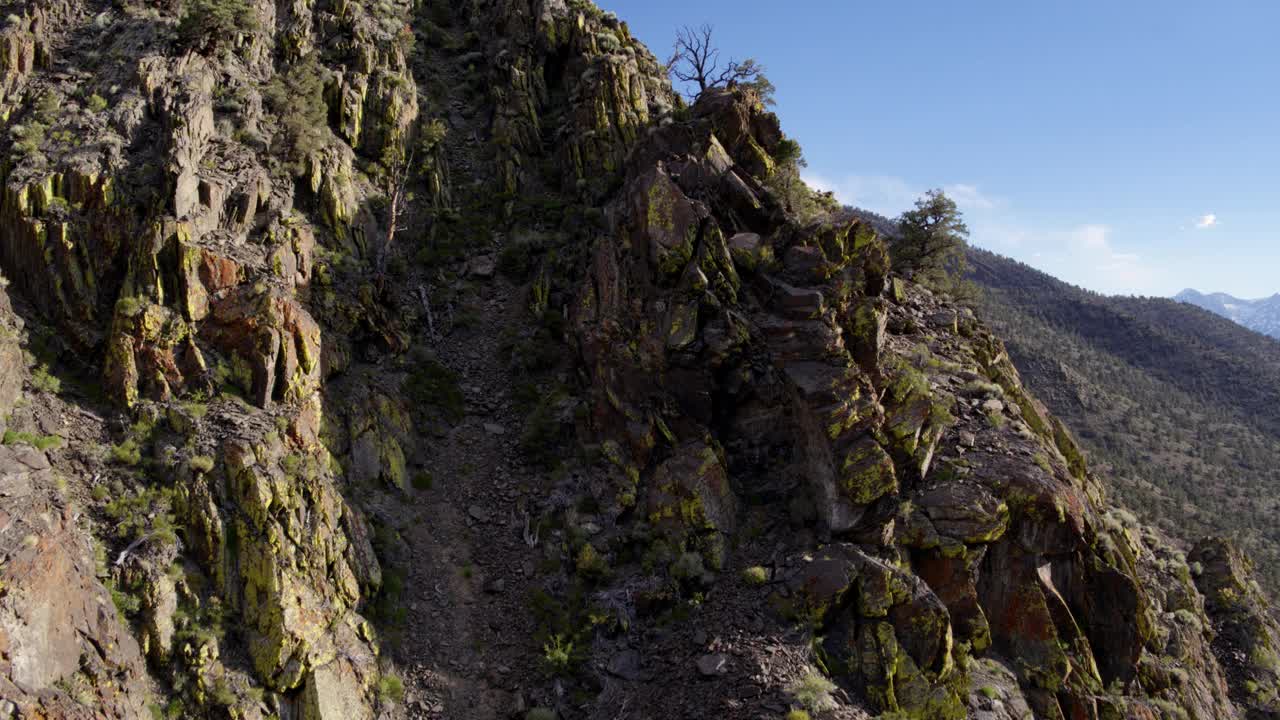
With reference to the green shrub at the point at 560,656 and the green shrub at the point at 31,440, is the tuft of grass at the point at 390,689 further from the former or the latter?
the green shrub at the point at 31,440

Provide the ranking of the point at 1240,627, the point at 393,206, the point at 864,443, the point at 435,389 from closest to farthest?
1. the point at 864,443
2. the point at 435,389
3. the point at 1240,627
4. the point at 393,206

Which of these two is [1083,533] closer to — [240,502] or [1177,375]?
[240,502]

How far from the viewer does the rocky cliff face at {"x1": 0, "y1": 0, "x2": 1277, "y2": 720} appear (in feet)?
55.5

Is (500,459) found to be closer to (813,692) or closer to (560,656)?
(560,656)

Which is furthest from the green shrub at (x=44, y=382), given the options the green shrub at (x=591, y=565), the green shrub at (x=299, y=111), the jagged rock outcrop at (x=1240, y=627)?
the jagged rock outcrop at (x=1240, y=627)

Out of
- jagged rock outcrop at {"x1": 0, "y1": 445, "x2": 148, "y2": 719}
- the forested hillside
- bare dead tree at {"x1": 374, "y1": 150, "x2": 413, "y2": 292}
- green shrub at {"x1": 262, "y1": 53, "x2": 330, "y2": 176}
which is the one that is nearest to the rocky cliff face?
jagged rock outcrop at {"x1": 0, "y1": 445, "x2": 148, "y2": 719}

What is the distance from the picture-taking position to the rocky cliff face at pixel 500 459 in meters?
16.9

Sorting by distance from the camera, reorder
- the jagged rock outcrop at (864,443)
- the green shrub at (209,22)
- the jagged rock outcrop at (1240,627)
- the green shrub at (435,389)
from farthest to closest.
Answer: the green shrub at (435,389)
the green shrub at (209,22)
the jagged rock outcrop at (1240,627)
the jagged rock outcrop at (864,443)

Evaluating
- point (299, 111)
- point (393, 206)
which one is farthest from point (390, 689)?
point (299, 111)

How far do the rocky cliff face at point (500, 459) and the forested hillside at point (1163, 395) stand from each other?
34894 mm

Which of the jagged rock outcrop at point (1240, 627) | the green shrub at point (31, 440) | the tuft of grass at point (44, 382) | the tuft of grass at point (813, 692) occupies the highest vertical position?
the tuft of grass at point (44, 382)

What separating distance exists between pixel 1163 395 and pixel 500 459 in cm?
9034

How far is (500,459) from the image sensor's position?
25500 mm

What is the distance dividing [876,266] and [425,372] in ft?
60.2
